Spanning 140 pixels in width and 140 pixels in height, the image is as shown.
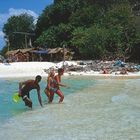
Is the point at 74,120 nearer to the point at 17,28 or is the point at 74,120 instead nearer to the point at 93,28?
the point at 93,28

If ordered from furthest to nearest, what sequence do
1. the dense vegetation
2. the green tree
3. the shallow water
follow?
the green tree
the dense vegetation
the shallow water

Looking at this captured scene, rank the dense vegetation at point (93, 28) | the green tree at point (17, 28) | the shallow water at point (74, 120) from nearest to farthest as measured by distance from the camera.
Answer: the shallow water at point (74, 120)
the dense vegetation at point (93, 28)
the green tree at point (17, 28)

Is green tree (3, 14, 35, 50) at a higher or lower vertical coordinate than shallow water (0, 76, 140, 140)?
higher

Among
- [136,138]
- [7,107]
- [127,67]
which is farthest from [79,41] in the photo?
[136,138]

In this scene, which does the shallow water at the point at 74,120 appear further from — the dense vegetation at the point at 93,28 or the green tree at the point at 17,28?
the green tree at the point at 17,28

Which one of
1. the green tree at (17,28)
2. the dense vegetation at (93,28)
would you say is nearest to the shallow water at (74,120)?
the dense vegetation at (93,28)

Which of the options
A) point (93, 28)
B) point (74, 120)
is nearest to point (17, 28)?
point (93, 28)

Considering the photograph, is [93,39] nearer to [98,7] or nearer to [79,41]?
[79,41]

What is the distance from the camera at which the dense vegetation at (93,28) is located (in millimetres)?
47312

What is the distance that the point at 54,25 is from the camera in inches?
2483

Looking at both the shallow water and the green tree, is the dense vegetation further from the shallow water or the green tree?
the shallow water

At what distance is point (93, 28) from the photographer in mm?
49281

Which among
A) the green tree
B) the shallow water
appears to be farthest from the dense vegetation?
the shallow water

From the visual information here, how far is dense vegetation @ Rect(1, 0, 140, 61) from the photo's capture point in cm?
4731
